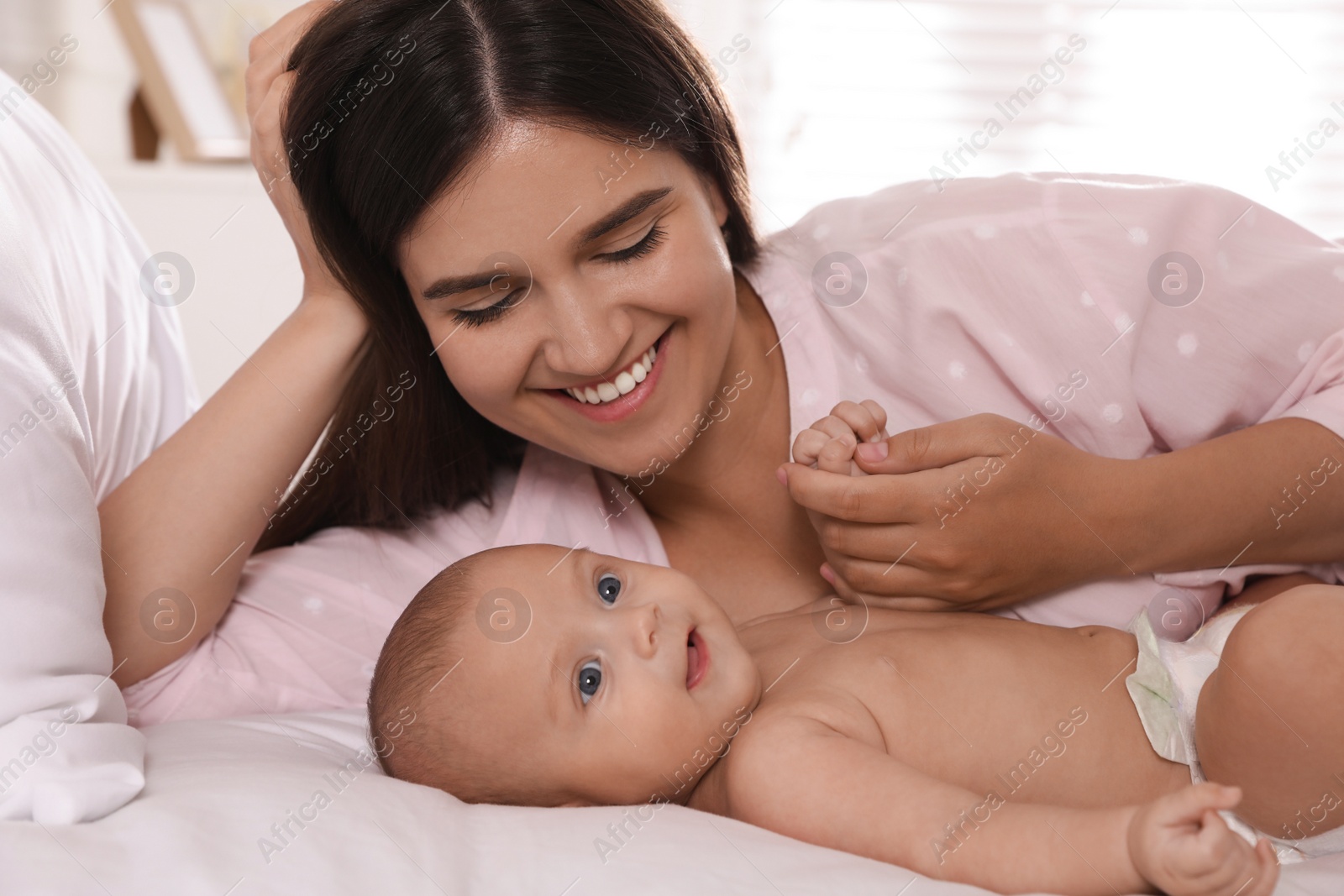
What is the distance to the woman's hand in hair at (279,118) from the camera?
139 centimetres

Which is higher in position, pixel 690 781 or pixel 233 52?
pixel 233 52

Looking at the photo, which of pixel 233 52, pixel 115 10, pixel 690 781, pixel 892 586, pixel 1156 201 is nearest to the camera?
pixel 690 781

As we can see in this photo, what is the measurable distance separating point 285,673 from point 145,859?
1.97 ft

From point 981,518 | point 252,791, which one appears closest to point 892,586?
point 981,518

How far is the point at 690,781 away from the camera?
118cm

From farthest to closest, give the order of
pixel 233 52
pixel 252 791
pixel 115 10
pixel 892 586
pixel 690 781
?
pixel 233 52
pixel 115 10
pixel 892 586
pixel 690 781
pixel 252 791

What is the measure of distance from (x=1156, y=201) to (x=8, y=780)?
1380 mm

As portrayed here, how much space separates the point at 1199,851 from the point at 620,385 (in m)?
0.78

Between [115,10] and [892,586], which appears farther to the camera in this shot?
[115,10]

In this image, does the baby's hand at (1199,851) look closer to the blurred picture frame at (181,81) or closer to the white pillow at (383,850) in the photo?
the white pillow at (383,850)

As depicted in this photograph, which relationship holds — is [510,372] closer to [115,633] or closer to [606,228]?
[606,228]

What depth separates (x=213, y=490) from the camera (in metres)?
1.42

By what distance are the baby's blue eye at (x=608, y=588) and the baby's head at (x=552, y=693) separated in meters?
0.03

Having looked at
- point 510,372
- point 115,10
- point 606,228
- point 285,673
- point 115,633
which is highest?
point 115,10
